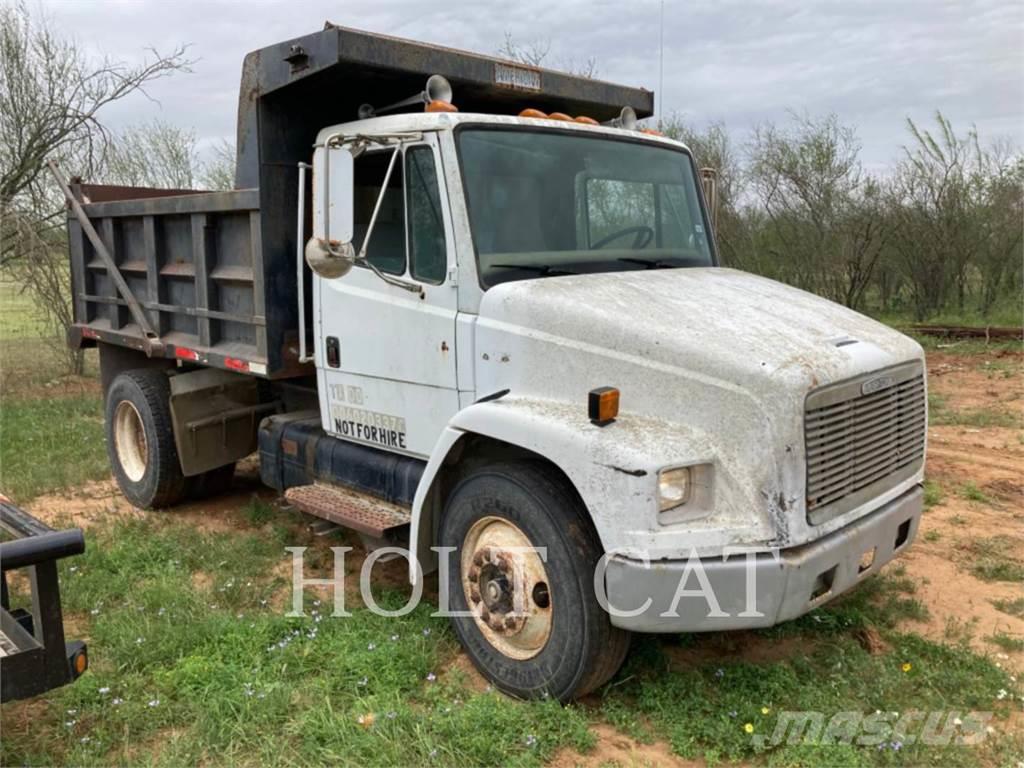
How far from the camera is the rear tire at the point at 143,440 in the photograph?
6.26 metres

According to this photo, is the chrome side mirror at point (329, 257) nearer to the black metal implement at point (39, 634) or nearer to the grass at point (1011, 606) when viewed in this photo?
the black metal implement at point (39, 634)

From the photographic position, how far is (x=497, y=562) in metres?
3.75

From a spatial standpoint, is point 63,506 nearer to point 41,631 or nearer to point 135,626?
point 135,626

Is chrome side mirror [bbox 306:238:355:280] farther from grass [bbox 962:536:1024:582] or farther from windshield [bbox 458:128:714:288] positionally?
grass [bbox 962:536:1024:582]

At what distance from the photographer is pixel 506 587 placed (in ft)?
12.2

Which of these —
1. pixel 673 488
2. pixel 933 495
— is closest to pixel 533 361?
Result: pixel 673 488

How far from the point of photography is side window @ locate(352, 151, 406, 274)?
419 cm

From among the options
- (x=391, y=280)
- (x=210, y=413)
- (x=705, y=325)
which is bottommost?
(x=210, y=413)

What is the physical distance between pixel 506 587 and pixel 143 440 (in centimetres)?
410

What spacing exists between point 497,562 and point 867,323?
2059 millimetres

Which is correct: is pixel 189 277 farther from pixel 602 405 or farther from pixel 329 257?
pixel 602 405

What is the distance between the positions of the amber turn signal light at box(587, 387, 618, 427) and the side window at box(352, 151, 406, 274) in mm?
1387

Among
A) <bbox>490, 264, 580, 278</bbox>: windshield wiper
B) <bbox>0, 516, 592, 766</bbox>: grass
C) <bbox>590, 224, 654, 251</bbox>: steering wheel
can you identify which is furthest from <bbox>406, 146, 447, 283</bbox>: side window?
<bbox>0, 516, 592, 766</bbox>: grass

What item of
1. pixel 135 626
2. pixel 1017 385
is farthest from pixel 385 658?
pixel 1017 385
